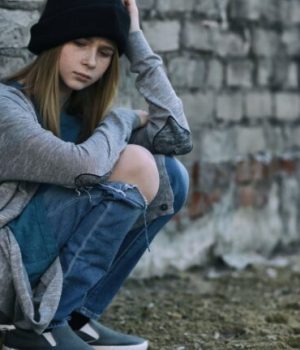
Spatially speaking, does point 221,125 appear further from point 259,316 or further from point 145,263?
point 259,316

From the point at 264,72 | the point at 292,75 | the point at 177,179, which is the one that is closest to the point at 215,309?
the point at 177,179

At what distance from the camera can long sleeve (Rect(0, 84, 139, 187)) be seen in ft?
9.37

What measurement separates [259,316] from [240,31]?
1812 millimetres

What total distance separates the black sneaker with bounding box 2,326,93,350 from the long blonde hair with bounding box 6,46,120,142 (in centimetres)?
61

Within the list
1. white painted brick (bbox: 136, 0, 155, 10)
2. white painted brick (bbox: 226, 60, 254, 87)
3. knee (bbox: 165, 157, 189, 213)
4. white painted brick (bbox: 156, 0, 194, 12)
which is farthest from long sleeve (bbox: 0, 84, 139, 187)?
white painted brick (bbox: 226, 60, 254, 87)

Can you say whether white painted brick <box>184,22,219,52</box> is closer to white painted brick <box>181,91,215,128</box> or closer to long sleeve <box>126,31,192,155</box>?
white painted brick <box>181,91,215,128</box>

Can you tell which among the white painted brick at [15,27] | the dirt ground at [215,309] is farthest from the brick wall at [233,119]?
the white painted brick at [15,27]

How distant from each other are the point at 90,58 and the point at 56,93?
0.15m

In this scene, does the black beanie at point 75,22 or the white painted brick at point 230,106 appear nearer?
the black beanie at point 75,22

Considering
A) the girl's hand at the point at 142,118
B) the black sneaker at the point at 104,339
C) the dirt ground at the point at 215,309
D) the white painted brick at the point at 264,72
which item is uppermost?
the girl's hand at the point at 142,118

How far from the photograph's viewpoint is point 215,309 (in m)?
4.13

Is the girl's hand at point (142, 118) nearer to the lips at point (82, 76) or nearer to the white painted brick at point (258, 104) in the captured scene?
the lips at point (82, 76)

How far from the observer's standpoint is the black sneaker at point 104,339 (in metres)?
3.25

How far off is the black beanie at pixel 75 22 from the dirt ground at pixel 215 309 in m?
1.11
